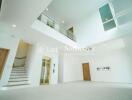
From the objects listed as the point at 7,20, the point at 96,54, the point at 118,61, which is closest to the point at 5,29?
the point at 7,20

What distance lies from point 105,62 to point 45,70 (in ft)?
19.1

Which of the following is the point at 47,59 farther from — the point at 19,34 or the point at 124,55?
the point at 124,55

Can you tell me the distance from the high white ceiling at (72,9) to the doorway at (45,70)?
5.27 meters

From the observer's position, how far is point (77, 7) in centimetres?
854

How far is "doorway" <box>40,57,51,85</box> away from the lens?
6906 mm

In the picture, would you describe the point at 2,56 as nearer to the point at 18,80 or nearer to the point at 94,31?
the point at 18,80

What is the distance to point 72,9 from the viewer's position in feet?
28.8

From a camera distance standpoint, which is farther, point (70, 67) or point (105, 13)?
point (70, 67)

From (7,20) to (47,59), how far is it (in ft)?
13.9

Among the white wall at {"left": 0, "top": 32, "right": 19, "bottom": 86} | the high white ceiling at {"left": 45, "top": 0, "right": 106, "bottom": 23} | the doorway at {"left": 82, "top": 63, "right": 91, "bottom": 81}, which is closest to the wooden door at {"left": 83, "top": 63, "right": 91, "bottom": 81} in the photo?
the doorway at {"left": 82, "top": 63, "right": 91, "bottom": 81}

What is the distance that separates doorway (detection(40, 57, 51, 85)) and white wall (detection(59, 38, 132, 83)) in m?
1.64

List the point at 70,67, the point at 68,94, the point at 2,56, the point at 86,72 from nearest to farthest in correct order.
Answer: the point at 68,94, the point at 2,56, the point at 70,67, the point at 86,72

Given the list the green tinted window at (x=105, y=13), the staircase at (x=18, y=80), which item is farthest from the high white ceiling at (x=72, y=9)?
the staircase at (x=18, y=80)

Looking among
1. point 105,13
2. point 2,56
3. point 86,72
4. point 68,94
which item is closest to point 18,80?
point 2,56
